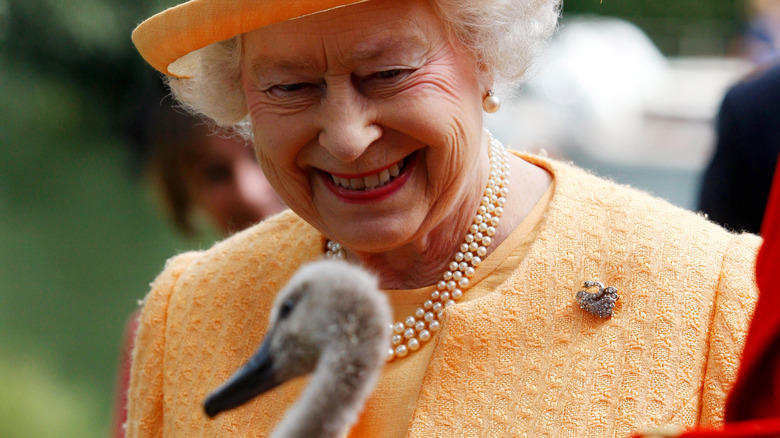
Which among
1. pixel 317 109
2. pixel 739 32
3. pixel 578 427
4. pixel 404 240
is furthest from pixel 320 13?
pixel 739 32

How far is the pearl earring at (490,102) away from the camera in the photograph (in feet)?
6.62

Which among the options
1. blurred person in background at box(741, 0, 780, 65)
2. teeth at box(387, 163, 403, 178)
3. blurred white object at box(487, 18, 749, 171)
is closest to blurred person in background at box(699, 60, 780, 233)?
teeth at box(387, 163, 403, 178)

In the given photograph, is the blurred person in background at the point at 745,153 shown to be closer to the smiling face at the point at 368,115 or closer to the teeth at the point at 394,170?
the smiling face at the point at 368,115

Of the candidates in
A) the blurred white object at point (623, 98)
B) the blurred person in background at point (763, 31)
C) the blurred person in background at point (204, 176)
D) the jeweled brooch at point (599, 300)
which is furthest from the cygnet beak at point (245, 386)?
the blurred white object at point (623, 98)

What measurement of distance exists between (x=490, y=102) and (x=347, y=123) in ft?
1.38

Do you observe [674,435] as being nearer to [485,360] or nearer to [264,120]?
[485,360]

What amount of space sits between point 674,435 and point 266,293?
4.43ft

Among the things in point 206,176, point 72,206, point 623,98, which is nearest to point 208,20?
point 206,176

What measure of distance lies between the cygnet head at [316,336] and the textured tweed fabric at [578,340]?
0.61m

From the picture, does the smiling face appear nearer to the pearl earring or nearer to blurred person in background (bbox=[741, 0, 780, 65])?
the pearl earring

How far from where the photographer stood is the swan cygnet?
47.0 inches

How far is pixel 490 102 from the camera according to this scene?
6.63 ft

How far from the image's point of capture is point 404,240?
1.89 metres

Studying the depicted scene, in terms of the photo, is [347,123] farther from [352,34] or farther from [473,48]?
[473,48]
